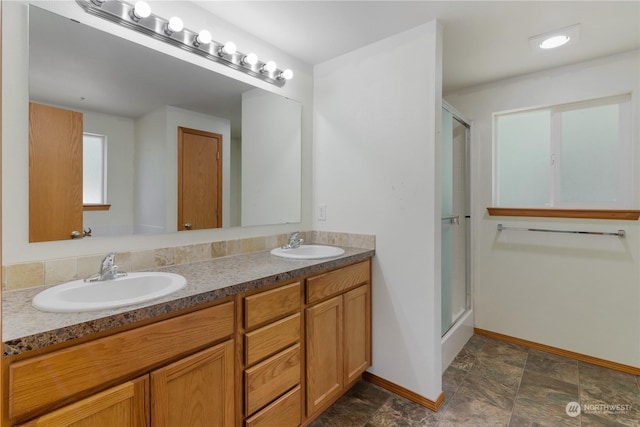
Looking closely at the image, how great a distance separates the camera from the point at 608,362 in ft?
7.54

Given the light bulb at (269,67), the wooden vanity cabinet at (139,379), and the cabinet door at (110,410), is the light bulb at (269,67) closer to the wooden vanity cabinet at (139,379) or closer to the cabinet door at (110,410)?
the wooden vanity cabinet at (139,379)

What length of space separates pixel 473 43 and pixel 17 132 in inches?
97.9

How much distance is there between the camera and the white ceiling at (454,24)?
5.65 ft

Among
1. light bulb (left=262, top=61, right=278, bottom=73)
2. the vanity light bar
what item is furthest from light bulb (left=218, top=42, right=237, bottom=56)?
light bulb (left=262, top=61, right=278, bottom=73)

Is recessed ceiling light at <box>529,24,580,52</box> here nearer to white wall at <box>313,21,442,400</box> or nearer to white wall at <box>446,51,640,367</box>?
white wall at <box>446,51,640,367</box>

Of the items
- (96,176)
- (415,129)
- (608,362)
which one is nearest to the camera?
(96,176)

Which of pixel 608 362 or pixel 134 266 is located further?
pixel 608 362

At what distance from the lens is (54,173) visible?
1.31 m

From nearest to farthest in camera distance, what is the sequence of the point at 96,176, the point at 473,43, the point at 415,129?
1. the point at 96,176
2. the point at 415,129
3. the point at 473,43

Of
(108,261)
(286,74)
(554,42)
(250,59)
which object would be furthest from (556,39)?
(108,261)

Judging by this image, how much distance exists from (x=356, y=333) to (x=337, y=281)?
0.42m

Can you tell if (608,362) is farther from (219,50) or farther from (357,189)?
(219,50)

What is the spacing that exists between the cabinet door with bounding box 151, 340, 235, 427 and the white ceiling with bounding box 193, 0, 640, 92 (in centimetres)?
174

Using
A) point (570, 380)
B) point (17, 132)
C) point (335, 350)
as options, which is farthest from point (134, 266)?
point (570, 380)
